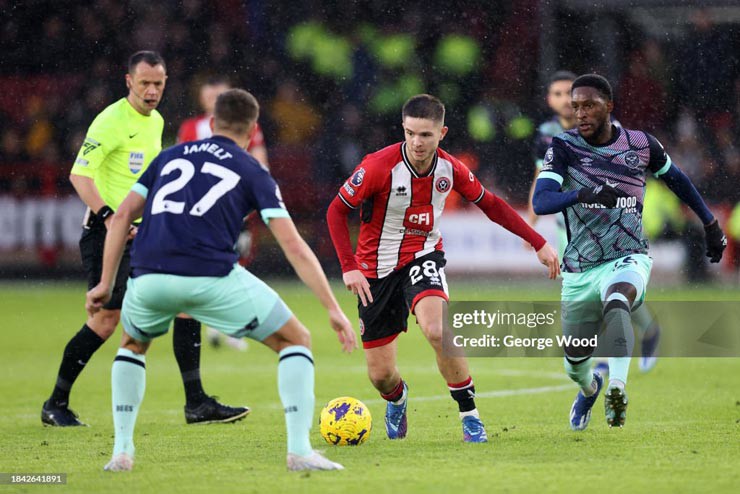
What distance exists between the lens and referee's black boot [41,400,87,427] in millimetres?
7699

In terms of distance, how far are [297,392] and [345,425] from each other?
1.35m

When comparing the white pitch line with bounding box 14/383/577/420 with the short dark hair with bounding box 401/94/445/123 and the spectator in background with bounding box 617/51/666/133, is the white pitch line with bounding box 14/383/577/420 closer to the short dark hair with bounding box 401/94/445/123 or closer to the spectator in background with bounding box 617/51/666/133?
the short dark hair with bounding box 401/94/445/123

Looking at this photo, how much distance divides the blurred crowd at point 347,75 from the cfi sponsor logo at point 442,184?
12.5m

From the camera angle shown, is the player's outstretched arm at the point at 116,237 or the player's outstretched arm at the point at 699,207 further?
the player's outstretched arm at the point at 699,207

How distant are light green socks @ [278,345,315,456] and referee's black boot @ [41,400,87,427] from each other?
2.86 m

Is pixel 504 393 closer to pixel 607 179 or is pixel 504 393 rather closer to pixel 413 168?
pixel 607 179

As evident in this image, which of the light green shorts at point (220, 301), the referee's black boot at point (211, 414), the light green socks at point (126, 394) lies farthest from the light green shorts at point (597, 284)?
the light green socks at point (126, 394)

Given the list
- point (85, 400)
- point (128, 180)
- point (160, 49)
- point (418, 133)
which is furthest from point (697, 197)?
point (160, 49)

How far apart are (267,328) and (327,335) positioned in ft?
28.1

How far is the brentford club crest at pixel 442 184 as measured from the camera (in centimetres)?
688

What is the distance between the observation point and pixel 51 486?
17.0ft

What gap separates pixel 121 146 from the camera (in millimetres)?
8086

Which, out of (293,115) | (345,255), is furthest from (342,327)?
(293,115)

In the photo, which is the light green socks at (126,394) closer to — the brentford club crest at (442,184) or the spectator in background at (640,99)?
the brentford club crest at (442,184)
